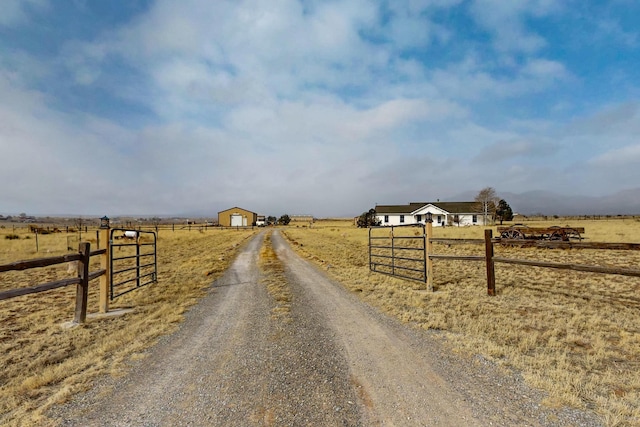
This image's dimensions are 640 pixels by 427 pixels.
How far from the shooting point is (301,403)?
346 centimetres

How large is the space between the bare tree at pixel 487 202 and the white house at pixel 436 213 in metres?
0.91

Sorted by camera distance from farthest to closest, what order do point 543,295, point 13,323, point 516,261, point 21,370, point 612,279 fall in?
point 612,279, point 543,295, point 516,261, point 13,323, point 21,370

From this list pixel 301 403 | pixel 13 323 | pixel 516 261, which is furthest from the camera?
pixel 516 261

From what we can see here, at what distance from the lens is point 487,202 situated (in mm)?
64500

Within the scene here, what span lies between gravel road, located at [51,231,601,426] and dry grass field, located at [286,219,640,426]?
44cm

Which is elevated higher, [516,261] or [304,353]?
[516,261]

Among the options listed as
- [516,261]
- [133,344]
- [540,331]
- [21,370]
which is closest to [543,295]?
[516,261]

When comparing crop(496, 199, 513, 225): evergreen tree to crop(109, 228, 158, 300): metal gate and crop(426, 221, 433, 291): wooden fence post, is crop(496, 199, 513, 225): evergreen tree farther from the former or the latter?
crop(109, 228, 158, 300): metal gate

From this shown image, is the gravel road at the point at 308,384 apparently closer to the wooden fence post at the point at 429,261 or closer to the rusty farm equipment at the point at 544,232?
the wooden fence post at the point at 429,261

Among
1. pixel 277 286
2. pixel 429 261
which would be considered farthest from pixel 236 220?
pixel 429 261

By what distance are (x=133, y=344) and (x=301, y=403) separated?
11.4 ft

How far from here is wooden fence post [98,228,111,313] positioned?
7492 mm

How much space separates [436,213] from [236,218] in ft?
171

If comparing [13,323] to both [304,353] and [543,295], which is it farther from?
[543,295]
